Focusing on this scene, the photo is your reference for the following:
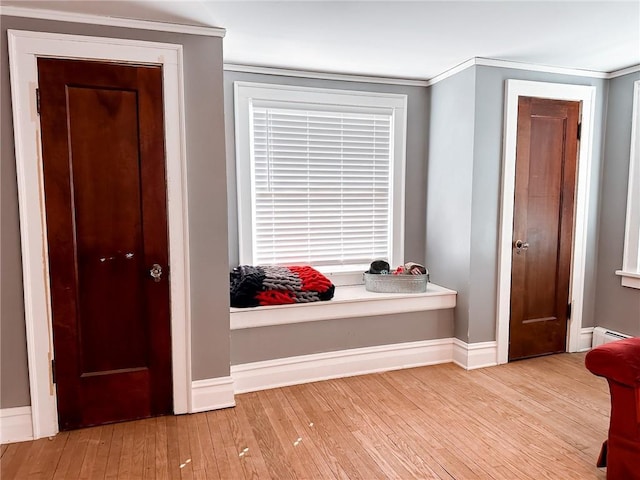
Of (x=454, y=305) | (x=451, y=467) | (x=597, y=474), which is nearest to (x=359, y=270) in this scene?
(x=454, y=305)

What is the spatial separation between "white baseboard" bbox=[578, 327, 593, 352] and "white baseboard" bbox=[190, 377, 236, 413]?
10.0 ft

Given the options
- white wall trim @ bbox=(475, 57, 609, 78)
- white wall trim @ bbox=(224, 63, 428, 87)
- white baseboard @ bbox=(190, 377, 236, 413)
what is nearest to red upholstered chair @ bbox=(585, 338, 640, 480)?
white baseboard @ bbox=(190, 377, 236, 413)

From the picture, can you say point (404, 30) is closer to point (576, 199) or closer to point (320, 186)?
point (320, 186)

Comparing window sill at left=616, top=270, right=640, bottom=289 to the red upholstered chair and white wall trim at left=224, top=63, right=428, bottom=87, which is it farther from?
white wall trim at left=224, top=63, right=428, bottom=87

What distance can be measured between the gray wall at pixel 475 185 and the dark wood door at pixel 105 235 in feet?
7.37

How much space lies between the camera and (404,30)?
2.65 m

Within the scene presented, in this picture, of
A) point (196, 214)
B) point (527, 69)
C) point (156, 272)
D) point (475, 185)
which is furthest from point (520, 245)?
point (156, 272)

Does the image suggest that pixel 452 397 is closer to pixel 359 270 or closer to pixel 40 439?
pixel 359 270

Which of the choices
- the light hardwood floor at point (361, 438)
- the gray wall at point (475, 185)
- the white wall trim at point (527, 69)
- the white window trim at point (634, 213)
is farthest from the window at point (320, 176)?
the white window trim at point (634, 213)

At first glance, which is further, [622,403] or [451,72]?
[451,72]

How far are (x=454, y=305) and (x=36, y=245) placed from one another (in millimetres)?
3000

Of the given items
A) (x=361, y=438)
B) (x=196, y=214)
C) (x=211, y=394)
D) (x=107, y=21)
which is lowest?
(x=361, y=438)

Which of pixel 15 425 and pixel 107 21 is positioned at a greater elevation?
pixel 107 21

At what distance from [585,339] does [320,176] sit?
2.77 metres
